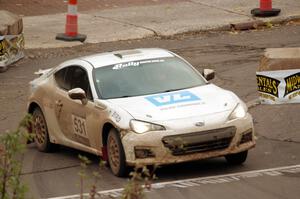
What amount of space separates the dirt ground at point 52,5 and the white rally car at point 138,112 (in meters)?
10.2

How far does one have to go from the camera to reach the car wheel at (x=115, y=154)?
1166cm

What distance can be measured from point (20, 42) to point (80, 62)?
703 centimetres

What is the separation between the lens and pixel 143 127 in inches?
454

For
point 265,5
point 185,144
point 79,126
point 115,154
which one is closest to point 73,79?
point 79,126

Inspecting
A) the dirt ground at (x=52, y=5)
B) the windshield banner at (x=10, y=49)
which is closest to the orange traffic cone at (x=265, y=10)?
the dirt ground at (x=52, y=5)

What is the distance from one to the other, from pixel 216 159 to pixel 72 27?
9513mm

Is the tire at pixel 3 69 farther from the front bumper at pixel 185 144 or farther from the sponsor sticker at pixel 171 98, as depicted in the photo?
the front bumper at pixel 185 144

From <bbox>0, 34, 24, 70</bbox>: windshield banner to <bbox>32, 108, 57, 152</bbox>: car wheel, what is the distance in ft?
18.5

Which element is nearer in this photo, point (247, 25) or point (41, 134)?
point (41, 134)

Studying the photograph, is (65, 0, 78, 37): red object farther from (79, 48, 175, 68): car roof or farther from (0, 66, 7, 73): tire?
(79, 48, 175, 68): car roof

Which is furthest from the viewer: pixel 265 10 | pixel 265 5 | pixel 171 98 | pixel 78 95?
pixel 265 5

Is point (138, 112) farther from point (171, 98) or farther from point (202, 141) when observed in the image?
point (202, 141)

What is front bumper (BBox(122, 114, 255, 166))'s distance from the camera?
37.4 ft

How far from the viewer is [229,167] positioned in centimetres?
1230
